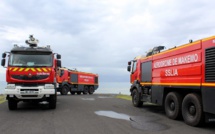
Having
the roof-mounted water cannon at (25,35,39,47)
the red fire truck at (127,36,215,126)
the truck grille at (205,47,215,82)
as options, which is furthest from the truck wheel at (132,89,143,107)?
the truck grille at (205,47,215,82)

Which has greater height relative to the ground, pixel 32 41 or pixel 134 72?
pixel 32 41

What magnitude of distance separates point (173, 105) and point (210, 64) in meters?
2.90

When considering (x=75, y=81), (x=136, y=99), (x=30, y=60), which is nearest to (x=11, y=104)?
(x=30, y=60)

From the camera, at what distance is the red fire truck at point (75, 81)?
31.5 m

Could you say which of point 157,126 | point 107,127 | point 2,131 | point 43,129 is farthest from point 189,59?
point 2,131

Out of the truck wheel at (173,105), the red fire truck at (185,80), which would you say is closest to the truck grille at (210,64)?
the red fire truck at (185,80)

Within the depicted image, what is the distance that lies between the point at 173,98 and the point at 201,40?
268 centimetres

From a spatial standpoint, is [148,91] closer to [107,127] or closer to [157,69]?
[157,69]

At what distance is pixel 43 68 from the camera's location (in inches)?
511

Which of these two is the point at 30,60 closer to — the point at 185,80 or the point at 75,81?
the point at 185,80

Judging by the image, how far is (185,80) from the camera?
9625 millimetres

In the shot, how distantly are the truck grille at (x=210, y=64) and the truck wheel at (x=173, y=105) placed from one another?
2.05 metres

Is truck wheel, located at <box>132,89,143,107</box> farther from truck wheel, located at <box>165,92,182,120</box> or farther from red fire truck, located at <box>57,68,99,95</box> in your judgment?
red fire truck, located at <box>57,68,99,95</box>

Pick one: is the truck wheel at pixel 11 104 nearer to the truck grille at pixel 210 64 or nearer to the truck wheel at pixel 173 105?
the truck wheel at pixel 173 105
